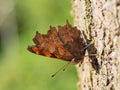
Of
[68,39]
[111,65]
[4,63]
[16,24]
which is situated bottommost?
[111,65]

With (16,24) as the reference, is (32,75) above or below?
below

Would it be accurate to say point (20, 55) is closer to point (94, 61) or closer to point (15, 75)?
point (15, 75)

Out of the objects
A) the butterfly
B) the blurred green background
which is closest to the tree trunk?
the butterfly

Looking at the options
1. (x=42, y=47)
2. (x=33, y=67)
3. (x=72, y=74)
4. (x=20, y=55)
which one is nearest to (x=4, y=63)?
(x=20, y=55)

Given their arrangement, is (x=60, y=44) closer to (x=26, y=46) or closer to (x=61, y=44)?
(x=61, y=44)

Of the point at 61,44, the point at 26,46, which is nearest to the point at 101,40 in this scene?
the point at 61,44

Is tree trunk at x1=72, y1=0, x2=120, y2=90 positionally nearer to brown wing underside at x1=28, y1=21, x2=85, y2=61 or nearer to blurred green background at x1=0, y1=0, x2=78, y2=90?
brown wing underside at x1=28, y1=21, x2=85, y2=61
